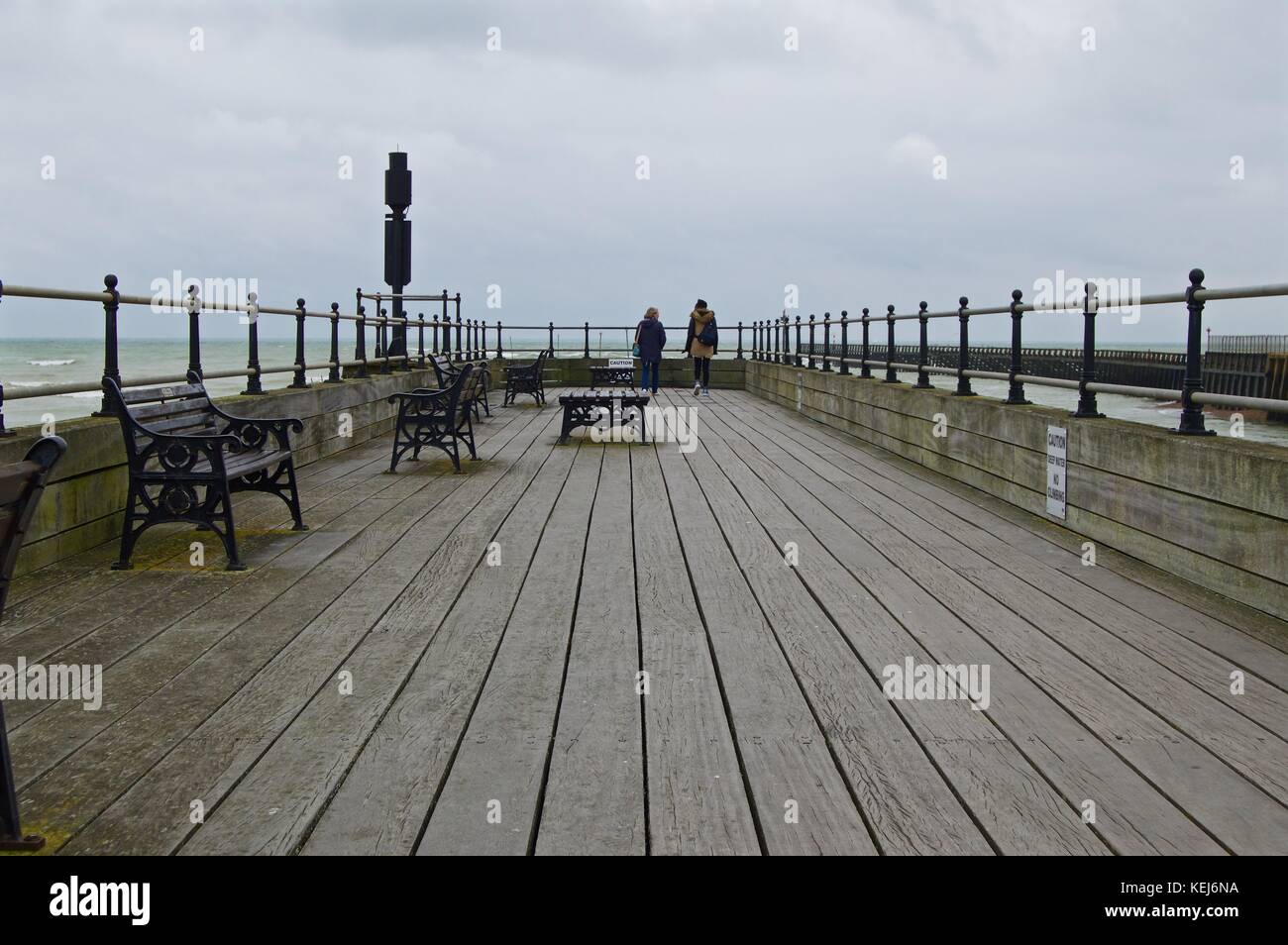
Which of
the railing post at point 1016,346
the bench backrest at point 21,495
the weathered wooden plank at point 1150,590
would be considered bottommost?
the weathered wooden plank at point 1150,590

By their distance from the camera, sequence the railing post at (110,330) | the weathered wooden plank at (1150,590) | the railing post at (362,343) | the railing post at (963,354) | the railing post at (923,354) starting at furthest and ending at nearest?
the railing post at (362,343) < the railing post at (923,354) < the railing post at (963,354) < the railing post at (110,330) < the weathered wooden plank at (1150,590)

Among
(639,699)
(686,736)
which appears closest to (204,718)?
(639,699)

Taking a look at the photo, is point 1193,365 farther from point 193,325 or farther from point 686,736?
point 193,325

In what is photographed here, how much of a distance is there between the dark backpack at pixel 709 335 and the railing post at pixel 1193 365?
1601 cm

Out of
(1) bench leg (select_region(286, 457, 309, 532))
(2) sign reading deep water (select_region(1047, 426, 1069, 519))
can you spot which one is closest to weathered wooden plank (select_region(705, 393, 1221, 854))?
(2) sign reading deep water (select_region(1047, 426, 1069, 519))

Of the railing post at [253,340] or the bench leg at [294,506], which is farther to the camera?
the railing post at [253,340]

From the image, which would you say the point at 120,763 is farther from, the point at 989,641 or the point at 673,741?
the point at 989,641

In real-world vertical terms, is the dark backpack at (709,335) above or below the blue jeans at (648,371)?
above

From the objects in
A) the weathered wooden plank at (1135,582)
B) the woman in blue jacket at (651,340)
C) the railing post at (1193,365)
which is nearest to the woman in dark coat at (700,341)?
the woman in blue jacket at (651,340)

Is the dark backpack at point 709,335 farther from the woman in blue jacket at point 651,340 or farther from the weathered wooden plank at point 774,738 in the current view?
the weathered wooden plank at point 774,738

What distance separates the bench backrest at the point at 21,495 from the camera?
7.61 feet

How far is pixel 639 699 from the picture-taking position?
11.3 feet
